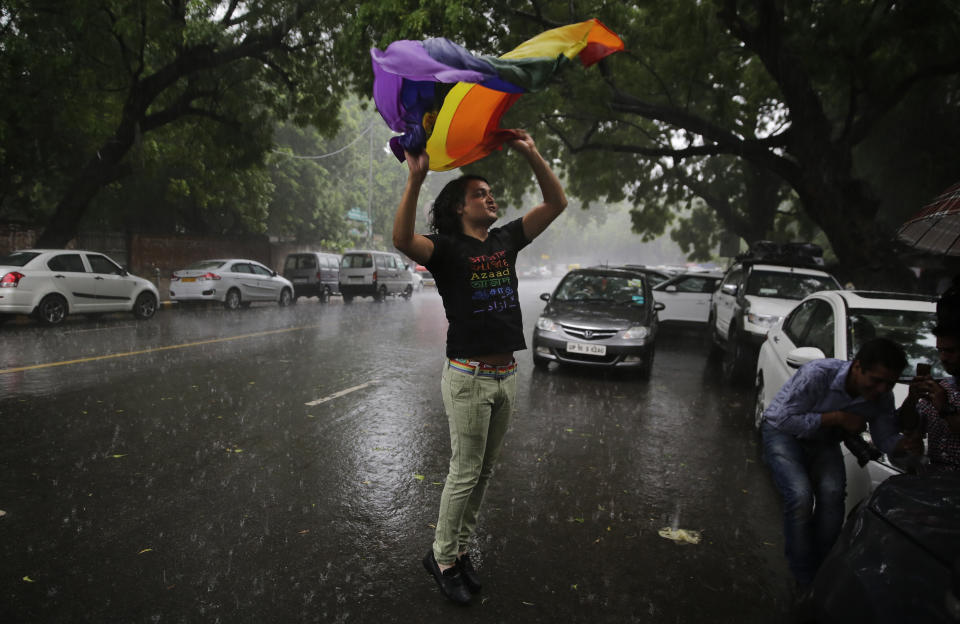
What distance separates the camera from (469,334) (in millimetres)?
2637

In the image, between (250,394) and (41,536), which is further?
(250,394)

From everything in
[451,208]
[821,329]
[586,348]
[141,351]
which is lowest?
[141,351]

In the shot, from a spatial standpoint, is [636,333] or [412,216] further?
[636,333]

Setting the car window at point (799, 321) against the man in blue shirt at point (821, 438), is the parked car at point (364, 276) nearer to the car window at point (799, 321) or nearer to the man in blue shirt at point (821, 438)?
the car window at point (799, 321)

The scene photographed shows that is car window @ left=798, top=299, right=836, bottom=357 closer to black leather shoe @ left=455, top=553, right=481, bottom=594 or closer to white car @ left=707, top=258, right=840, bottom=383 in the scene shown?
black leather shoe @ left=455, top=553, right=481, bottom=594

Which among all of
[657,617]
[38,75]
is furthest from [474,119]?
[38,75]

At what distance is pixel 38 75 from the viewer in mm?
13344

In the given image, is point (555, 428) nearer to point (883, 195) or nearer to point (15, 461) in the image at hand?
point (15, 461)

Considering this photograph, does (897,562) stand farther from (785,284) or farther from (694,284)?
(694,284)

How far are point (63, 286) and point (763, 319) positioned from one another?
42.5 feet

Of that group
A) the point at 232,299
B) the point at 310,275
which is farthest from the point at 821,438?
the point at 310,275

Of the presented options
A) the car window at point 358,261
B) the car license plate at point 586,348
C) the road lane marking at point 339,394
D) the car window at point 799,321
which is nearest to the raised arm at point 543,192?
the car window at point 799,321

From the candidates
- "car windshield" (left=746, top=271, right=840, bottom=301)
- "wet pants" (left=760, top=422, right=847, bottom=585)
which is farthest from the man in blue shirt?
"car windshield" (left=746, top=271, right=840, bottom=301)

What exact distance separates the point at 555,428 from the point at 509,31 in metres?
10.5
